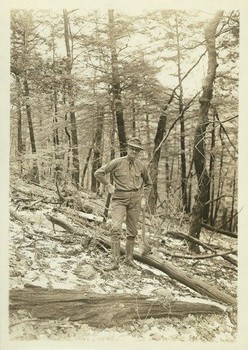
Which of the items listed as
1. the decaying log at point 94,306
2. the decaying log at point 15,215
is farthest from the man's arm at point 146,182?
the decaying log at point 15,215

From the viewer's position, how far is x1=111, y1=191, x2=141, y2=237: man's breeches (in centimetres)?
412

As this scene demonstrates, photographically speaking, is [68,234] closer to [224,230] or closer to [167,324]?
[167,324]

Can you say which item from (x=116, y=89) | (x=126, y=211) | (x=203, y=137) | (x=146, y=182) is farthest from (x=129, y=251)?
(x=116, y=89)

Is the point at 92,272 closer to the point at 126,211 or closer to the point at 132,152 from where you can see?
the point at 126,211

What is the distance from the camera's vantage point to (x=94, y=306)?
3.96 m

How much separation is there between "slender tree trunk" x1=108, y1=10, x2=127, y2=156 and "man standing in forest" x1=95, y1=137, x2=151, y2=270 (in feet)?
0.26

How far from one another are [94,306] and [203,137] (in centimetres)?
188

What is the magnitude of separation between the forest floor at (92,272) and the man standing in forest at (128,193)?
0.44 feet

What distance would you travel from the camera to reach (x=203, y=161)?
166 inches

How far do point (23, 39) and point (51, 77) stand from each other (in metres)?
0.43

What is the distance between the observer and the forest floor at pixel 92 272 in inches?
155

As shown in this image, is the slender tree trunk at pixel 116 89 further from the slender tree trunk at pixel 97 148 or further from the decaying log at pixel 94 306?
the decaying log at pixel 94 306

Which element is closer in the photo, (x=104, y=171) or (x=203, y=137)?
(x=104, y=171)

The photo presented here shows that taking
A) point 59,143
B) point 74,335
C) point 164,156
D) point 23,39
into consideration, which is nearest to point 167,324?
point 74,335
